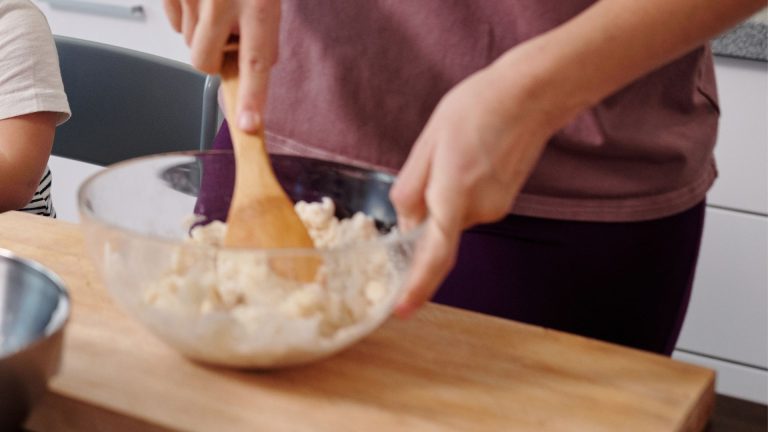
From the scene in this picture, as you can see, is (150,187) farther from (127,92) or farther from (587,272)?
(127,92)

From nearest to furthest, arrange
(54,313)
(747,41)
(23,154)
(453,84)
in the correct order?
(54,313) < (453,84) < (23,154) < (747,41)

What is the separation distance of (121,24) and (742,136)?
1.44m

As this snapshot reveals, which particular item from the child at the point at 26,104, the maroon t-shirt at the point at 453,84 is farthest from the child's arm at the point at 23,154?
the maroon t-shirt at the point at 453,84

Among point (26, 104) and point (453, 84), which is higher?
point (453, 84)

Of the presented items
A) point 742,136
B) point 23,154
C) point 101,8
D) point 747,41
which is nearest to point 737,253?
point 742,136

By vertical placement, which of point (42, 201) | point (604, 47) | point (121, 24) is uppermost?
point (604, 47)

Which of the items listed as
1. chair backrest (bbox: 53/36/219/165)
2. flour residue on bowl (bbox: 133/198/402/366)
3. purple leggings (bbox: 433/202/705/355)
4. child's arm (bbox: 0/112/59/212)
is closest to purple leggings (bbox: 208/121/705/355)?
purple leggings (bbox: 433/202/705/355)

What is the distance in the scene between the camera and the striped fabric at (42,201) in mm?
1470

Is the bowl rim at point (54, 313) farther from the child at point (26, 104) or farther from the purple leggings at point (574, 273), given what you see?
the child at point (26, 104)

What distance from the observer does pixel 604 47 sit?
667 mm

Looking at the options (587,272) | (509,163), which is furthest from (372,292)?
(587,272)

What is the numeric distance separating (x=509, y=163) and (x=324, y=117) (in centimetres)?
31

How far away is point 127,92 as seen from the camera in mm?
1481

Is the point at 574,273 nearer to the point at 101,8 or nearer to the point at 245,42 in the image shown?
the point at 245,42
